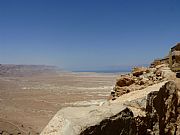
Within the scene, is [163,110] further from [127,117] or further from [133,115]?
[127,117]

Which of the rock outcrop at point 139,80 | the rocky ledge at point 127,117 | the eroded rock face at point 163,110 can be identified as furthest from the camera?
the rock outcrop at point 139,80

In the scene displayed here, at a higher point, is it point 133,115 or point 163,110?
point 133,115

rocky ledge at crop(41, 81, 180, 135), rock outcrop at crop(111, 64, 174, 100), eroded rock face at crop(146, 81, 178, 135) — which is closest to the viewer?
rocky ledge at crop(41, 81, 180, 135)

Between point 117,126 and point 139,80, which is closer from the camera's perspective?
point 117,126

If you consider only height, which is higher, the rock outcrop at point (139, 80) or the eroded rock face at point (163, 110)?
the rock outcrop at point (139, 80)

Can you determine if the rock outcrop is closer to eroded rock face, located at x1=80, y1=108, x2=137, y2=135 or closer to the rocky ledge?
the rocky ledge

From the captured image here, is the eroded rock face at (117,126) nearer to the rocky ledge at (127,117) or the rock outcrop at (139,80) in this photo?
the rocky ledge at (127,117)

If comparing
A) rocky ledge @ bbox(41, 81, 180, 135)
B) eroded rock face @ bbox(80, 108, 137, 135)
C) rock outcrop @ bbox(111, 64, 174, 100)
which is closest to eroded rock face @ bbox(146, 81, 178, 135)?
rocky ledge @ bbox(41, 81, 180, 135)

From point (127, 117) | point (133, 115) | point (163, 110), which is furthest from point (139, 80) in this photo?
point (127, 117)

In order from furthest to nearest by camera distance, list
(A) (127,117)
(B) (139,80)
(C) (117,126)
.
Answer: (B) (139,80)
(A) (127,117)
(C) (117,126)

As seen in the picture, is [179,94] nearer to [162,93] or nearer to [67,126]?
[162,93]

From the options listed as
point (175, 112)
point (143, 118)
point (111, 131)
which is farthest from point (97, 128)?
point (175, 112)

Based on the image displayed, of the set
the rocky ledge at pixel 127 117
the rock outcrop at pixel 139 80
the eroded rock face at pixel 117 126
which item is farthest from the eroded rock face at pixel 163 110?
the rock outcrop at pixel 139 80

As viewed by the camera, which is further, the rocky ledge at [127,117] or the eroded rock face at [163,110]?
the eroded rock face at [163,110]
